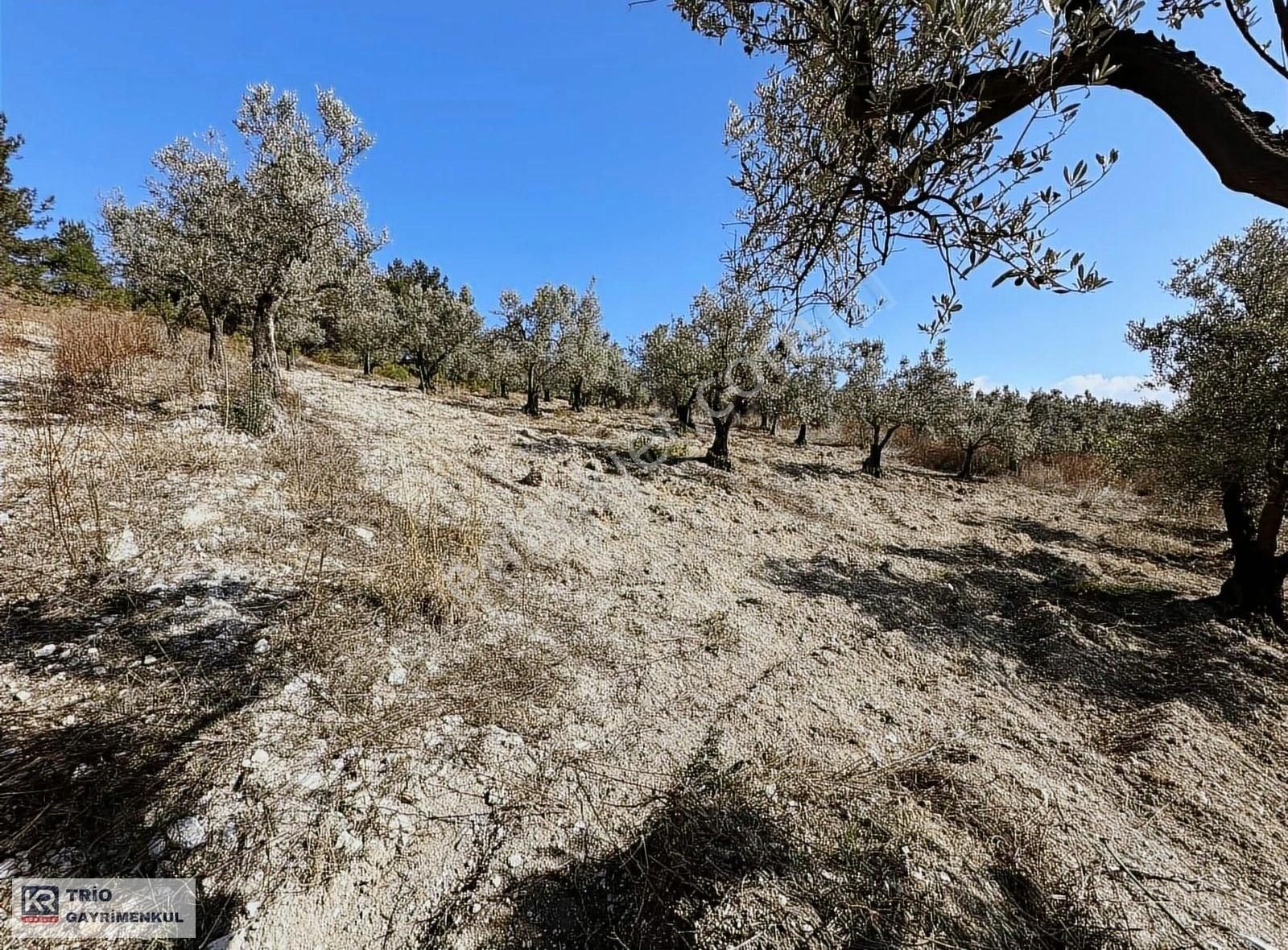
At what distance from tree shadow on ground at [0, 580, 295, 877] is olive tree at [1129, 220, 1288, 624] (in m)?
11.3

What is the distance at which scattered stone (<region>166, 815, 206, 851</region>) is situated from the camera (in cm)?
237

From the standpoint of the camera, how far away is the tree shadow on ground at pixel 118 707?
226 cm

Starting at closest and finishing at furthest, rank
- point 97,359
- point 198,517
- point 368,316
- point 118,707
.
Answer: point 118,707 → point 198,517 → point 97,359 → point 368,316

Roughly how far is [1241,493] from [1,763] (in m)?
13.9

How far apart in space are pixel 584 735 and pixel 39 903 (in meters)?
2.83

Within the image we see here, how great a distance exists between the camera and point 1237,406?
6.04 meters

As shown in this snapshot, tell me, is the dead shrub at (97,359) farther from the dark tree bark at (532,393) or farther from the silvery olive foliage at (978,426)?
the silvery olive foliage at (978,426)

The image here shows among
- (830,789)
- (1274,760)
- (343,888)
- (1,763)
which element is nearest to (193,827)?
(343,888)

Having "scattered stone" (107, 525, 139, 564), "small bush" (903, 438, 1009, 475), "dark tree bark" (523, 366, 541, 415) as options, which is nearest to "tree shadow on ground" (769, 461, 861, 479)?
"small bush" (903, 438, 1009, 475)

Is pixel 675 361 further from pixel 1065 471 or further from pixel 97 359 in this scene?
pixel 1065 471

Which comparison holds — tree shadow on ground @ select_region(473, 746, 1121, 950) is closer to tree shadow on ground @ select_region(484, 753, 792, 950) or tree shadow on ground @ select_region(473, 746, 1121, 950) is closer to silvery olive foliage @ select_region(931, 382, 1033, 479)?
tree shadow on ground @ select_region(484, 753, 792, 950)

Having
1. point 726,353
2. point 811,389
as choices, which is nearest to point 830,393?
point 811,389

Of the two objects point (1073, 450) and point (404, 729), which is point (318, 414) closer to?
point (404, 729)

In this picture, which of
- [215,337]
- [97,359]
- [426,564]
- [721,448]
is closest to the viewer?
[426,564]
